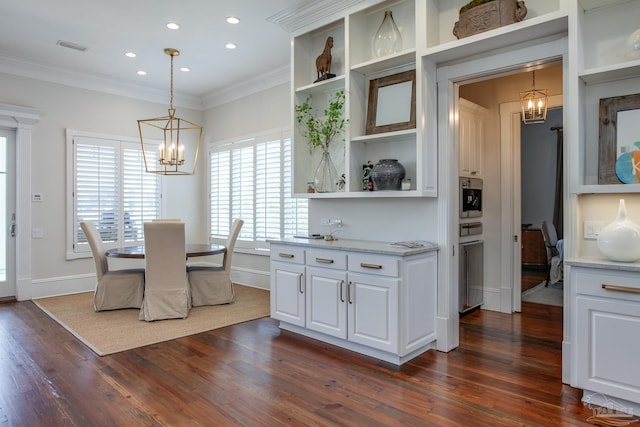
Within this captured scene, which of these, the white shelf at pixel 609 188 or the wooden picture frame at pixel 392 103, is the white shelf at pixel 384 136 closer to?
the wooden picture frame at pixel 392 103

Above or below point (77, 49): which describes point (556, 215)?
below

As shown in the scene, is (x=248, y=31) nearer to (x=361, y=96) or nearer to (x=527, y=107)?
(x=361, y=96)

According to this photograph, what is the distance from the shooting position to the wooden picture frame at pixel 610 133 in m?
2.56

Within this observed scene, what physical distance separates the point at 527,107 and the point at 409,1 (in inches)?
69.4

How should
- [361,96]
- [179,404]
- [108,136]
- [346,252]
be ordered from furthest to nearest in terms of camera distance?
[108,136]
[361,96]
[346,252]
[179,404]

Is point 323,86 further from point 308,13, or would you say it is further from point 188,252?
point 188,252

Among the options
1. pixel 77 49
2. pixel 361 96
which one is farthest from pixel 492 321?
pixel 77 49

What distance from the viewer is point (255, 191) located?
605 cm

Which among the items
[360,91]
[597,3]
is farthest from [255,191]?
[597,3]

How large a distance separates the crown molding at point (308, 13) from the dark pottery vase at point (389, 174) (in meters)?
1.44

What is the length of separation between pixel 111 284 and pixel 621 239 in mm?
4775

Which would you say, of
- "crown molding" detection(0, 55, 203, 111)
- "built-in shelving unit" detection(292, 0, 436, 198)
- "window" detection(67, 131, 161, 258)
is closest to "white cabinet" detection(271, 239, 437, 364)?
"built-in shelving unit" detection(292, 0, 436, 198)

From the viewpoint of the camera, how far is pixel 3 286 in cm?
524

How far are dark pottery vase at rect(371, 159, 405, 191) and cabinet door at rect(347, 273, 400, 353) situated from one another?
783 millimetres
